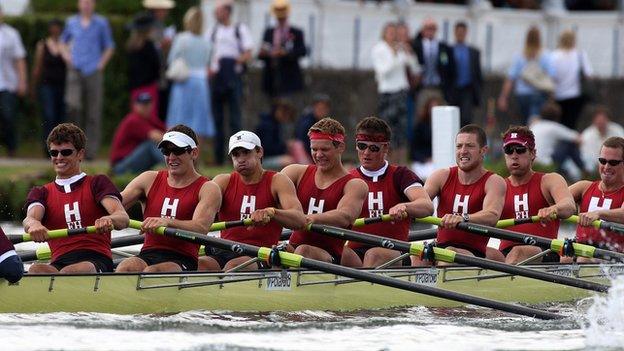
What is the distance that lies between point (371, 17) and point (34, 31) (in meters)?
5.52

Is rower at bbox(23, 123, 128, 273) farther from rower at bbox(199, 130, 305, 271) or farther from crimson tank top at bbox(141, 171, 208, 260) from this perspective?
rower at bbox(199, 130, 305, 271)

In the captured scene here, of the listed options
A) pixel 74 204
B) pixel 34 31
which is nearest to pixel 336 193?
pixel 74 204

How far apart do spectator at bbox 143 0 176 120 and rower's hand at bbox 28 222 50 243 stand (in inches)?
355

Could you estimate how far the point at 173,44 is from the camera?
79.7ft

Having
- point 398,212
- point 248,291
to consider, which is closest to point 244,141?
point 248,291

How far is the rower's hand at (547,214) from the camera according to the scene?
680 inches

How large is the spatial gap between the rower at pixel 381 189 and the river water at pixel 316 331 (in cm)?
98

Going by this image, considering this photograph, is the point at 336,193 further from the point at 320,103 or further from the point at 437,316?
the point at 320,103

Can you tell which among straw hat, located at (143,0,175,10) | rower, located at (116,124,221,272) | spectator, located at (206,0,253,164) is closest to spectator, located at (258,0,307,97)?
spectator, located at (206,0,253,164)

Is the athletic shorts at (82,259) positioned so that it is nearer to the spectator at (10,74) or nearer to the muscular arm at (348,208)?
the muscular arm at (348,208)

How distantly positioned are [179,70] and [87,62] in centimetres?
133

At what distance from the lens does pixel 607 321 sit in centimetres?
1570

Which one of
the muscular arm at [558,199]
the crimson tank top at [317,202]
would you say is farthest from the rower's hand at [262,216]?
the muscular arm at [558,199]

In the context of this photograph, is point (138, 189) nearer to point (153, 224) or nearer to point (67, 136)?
point (153, 224)
